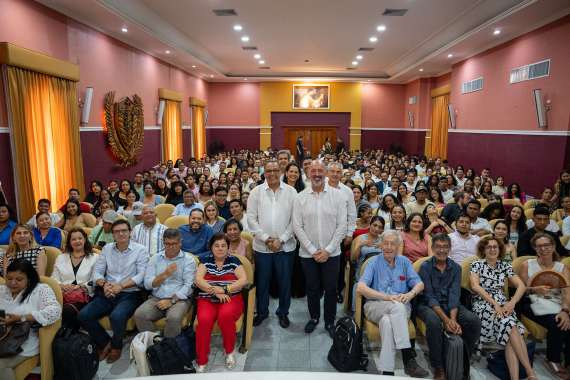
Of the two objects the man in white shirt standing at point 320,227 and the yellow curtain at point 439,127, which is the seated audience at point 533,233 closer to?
the man in white shirt standing at point 320,227

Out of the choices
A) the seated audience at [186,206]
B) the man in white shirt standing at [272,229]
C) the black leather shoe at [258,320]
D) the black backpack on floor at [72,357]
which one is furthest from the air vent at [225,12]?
the black backpack on floor at [72,357]

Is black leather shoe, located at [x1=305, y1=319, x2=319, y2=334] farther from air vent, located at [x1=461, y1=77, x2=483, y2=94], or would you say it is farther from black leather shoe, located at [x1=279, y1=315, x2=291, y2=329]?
air vent, located at [x1=461, y1=77, x2=483, y2=94]

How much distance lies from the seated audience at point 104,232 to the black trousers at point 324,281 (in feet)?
7.60

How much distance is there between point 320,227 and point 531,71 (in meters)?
7.58

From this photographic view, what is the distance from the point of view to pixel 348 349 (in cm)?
Result: 325

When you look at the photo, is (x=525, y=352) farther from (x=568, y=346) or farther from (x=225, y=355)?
(x=225, y=355)

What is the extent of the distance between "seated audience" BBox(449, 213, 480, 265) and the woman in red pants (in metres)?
2.26

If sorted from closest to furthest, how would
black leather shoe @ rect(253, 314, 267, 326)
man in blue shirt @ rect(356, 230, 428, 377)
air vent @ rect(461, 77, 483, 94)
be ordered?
man in blue shirt @ rect(356, 230, 428, 377), black leather shoe @ rect(253, 314, 267, 326), air vent @ rect(461, 77, 483, 94)

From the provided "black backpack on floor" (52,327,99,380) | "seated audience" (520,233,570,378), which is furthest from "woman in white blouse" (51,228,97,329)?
"seated audience" (520,233,570,378)

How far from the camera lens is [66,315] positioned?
11.3 ft

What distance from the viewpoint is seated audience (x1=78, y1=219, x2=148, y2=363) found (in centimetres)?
344

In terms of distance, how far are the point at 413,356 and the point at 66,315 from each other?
294cm

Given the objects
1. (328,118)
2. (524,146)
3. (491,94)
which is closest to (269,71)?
(328,118)

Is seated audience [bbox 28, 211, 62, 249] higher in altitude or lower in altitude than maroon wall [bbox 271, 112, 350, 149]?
lower
